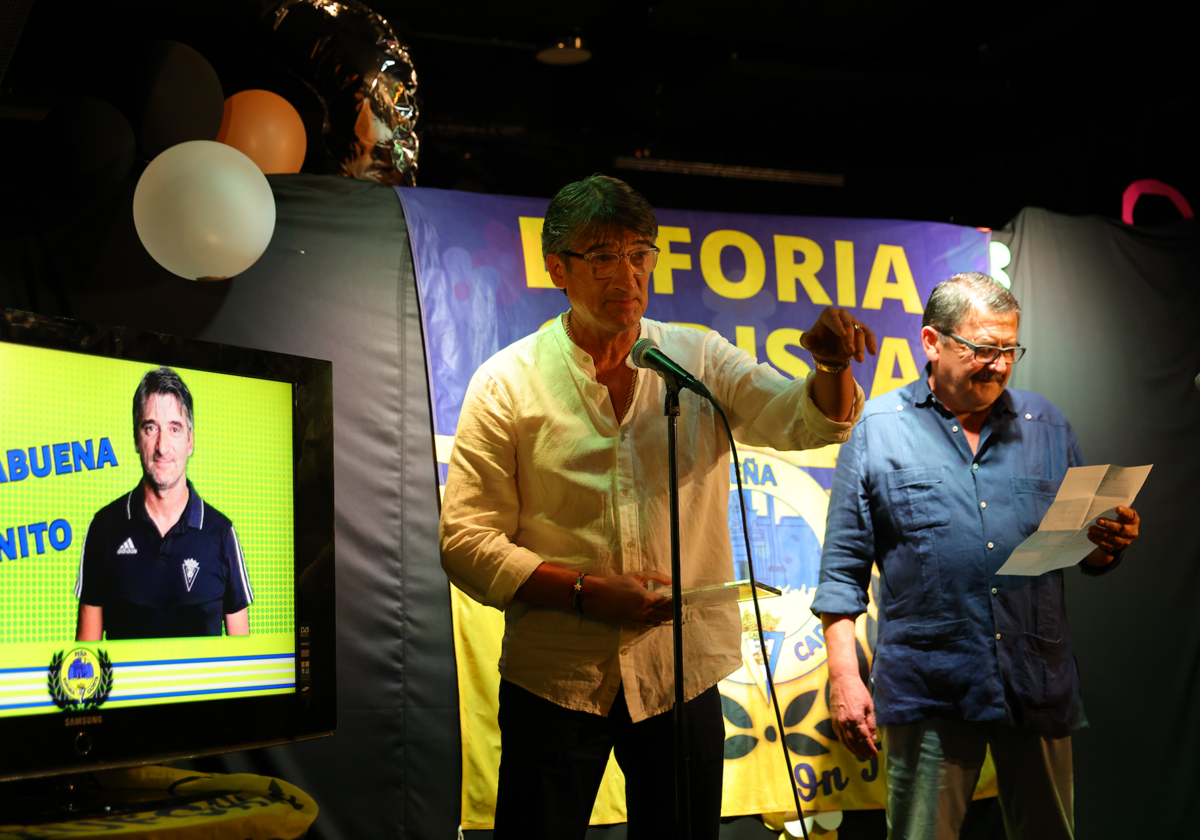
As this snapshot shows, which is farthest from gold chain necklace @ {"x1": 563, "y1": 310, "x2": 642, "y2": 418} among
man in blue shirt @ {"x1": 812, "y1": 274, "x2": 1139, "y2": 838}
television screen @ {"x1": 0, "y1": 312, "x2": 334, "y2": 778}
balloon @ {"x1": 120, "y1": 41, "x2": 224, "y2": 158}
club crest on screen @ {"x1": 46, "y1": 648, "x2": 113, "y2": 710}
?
balloon @ {"x1": 120, "y1": 41, "x2": 224, "y2": 158}

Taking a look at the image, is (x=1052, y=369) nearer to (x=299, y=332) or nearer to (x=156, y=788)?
(x=299, y=332)

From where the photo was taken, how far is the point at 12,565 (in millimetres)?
1583

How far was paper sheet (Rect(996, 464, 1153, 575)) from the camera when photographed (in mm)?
2264

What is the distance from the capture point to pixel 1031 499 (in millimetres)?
2582

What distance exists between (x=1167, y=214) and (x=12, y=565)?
15.4ft

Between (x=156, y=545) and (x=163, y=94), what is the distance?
4.66ft

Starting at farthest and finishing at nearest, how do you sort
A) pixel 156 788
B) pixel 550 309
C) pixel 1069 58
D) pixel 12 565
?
pixel 1069 58 → pixel 550 309 → pixel 156 788 → pixel 12 565

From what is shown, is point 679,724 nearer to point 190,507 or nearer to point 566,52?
point 190,507

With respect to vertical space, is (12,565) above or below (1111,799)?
above

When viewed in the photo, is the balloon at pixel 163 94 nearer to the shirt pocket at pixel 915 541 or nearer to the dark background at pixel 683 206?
the dark background at pixel 683 206

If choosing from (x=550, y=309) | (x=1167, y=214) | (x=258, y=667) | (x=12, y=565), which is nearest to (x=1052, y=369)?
(x=1167, y=214)

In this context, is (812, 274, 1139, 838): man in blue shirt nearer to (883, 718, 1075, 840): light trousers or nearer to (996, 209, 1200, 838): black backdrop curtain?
(883, 718, 1075, 840): light trousers

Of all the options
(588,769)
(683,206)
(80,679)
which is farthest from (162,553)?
(683,206)

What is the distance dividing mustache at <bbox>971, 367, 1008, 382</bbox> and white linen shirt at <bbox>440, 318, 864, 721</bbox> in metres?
0.91
